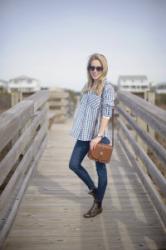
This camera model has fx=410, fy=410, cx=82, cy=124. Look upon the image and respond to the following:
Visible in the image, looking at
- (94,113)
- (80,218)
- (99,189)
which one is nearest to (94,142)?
(94,113)

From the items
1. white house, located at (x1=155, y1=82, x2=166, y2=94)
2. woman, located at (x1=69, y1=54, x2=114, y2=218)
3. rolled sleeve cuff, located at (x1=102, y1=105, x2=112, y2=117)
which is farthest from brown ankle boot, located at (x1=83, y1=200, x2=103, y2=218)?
white house, located at (x1=155, y1=82, x2=166, y2=94)

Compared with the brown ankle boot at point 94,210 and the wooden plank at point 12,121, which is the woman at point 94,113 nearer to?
the brown ankle boot at point 94,210

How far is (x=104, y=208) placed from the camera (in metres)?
4.29

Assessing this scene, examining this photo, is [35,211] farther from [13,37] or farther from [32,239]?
[13,37]

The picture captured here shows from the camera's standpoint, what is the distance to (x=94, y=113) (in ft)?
12.8

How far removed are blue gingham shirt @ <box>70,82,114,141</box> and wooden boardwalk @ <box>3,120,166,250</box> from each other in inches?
32.7

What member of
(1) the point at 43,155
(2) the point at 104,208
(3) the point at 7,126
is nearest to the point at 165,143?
(1) the point at 43,155

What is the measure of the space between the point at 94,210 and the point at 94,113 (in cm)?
97

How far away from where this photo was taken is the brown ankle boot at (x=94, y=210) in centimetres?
403

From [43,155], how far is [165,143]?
147 inches

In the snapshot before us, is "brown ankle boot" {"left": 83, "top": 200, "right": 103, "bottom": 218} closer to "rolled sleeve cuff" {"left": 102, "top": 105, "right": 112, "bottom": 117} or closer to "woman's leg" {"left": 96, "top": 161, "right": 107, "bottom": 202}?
"woman's leg" {"left": 96, "top": 161, "right": 107, "bottom": 202}

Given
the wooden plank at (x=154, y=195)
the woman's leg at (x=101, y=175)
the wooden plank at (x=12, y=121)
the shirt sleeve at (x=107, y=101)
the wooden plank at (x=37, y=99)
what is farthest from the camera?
the wooden plank at (x=37, y=99)

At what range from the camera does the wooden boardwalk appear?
3498 mm

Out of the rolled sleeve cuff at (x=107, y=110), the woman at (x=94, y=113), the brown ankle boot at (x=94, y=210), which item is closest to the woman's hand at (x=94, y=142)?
the woman at (x=94, y=113)
